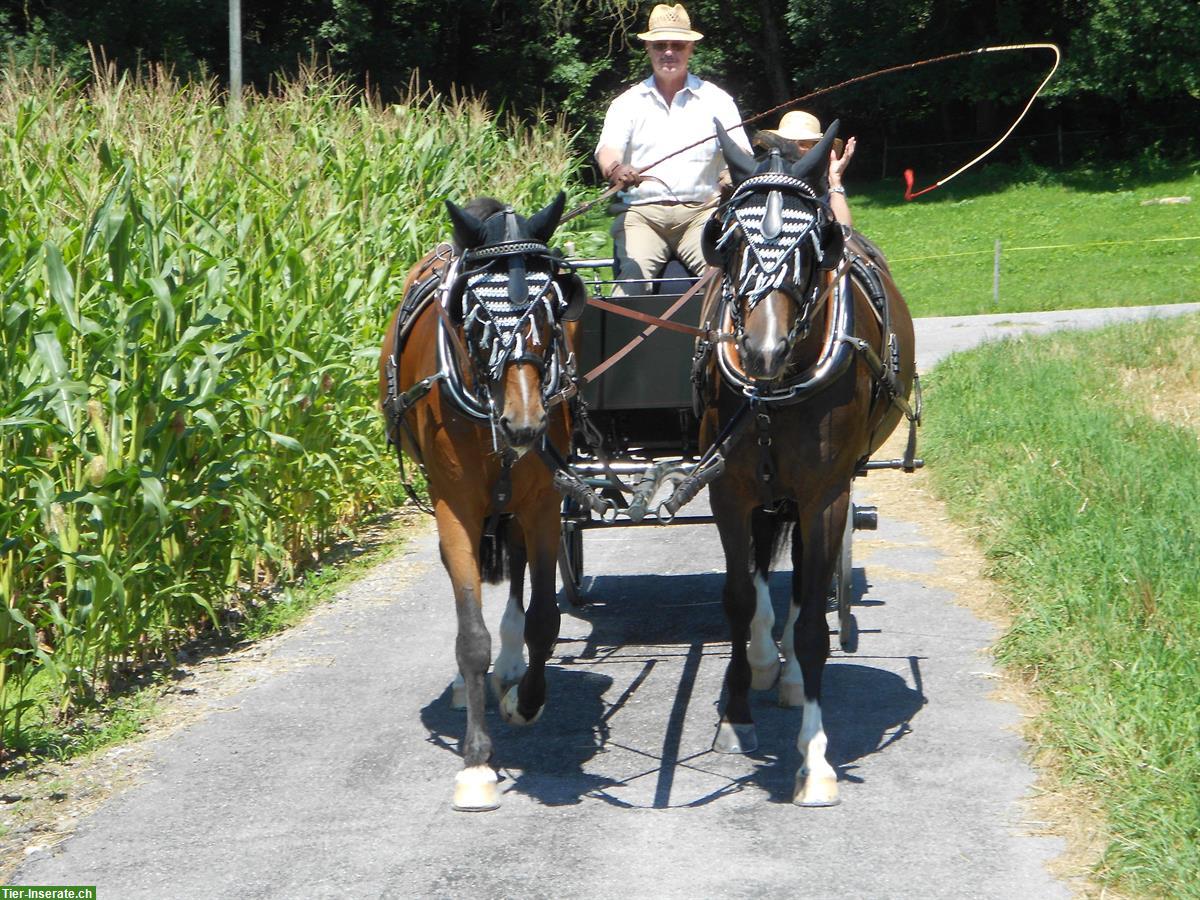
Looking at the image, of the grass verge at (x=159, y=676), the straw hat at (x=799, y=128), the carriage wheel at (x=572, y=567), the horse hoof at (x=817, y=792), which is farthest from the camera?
the carriage wheel at (x=572, y=567)

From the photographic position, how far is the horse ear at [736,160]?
481 centimetres

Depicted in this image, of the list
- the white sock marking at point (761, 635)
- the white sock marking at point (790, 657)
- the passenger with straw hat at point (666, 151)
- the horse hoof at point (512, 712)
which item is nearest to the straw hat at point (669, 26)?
the passenger with straw hat at point (666, 151)

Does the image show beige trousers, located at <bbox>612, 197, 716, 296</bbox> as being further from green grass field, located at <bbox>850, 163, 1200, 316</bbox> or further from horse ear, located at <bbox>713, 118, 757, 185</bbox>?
green grass field, located at <bbox>850, 163, 1200, 316</bbox>

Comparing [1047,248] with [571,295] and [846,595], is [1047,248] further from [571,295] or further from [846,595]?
[571,295]

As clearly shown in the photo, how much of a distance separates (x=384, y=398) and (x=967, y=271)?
21845 millimetres

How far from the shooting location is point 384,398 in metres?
5.62

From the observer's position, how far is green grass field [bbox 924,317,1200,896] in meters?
4.30

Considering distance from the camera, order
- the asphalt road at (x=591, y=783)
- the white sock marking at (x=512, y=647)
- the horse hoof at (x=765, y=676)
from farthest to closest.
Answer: the horse hoof at (x=765, y=676) → the white sock marking at (x=512, y=647) → the asphalt road at (x=591, y=783)

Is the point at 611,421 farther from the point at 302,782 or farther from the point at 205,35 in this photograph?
the point at 205,35

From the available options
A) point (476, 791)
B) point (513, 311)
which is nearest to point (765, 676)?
point (476, 791)

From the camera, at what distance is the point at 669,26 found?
272 inches

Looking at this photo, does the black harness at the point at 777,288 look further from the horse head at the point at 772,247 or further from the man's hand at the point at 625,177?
the man's hand at the point at 625,177

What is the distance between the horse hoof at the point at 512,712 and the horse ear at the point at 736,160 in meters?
2.28

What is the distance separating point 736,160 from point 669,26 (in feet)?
7.70
